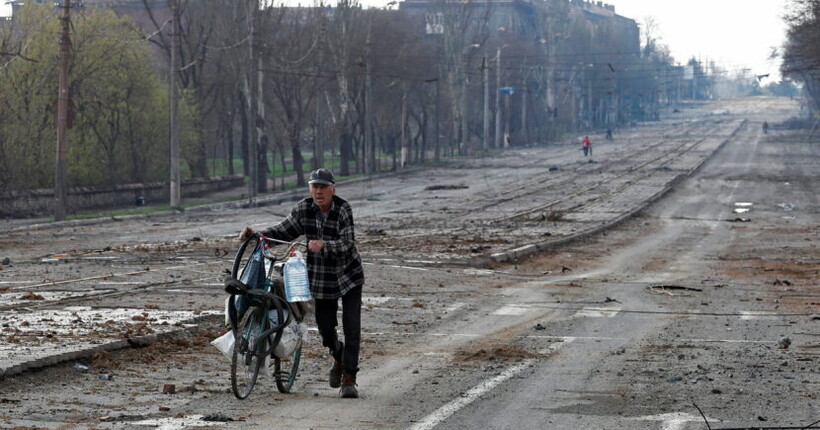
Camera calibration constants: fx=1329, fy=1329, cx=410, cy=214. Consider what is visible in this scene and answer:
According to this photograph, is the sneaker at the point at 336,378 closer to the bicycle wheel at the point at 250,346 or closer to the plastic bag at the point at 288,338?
the plastic bag at the point at 288,338

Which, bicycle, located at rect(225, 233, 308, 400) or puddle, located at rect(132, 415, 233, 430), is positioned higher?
bicycle, located at rect(225, 233, 308, 400)

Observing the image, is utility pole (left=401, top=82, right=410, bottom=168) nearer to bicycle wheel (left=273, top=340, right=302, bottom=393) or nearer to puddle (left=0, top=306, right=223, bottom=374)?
puddle (left=0, top=306, right=223, bottom=374)

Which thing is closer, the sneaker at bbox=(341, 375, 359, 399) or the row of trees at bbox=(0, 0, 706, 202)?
the sneaker at bbox=(341, 375, 359, 399)

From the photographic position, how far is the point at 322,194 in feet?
33.7

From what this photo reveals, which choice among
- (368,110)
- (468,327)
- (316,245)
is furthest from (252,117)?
(316,245)

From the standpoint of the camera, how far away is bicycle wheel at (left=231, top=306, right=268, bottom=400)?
10.2 m

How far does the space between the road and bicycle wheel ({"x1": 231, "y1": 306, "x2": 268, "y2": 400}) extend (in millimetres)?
144

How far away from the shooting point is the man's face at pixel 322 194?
33.6ft

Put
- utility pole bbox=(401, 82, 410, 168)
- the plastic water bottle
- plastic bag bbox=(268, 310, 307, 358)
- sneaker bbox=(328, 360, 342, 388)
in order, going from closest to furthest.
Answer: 1. the plastic water bottle
2. plastic bag bbox=(268, 310, 307, 358)
3. sneaker bbox=(328, 360, 342, 388)
4. utility pole bbox=(401, 82, 410, 168)

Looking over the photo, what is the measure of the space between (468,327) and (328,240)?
5.72 meters

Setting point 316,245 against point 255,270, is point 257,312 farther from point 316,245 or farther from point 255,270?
point 316,245

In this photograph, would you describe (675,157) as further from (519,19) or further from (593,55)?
(519,19)

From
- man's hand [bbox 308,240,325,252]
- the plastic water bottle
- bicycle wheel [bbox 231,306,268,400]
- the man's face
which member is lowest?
bicycle wheel [bbox 231,306,268,400]

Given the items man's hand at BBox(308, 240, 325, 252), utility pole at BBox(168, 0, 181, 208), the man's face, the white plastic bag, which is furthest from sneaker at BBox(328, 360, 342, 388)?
utility pole at BBox(168, 0, 181, 208)
